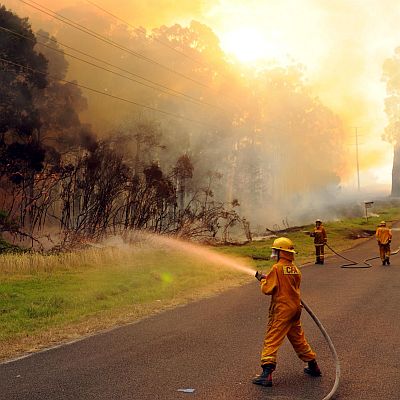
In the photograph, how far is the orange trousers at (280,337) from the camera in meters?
5.12

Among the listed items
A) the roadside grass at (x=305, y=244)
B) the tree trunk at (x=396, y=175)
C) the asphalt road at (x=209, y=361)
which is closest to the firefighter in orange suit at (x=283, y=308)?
the asphalt road at (x=209, y=361)

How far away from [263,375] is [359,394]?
0.91 metres

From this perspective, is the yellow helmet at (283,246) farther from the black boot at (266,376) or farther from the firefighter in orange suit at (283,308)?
the black boot at (266,376)

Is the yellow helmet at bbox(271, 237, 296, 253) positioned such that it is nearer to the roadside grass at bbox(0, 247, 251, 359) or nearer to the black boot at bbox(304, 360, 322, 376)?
the black boot at bbox(304, 360, 322, 376)

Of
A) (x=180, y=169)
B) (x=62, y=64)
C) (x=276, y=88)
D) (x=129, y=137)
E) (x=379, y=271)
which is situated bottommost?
(x=379, y=271)

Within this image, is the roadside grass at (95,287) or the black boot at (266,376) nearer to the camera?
the black boot at (266,376)

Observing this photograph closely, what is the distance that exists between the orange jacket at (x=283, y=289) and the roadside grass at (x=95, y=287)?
142 inches

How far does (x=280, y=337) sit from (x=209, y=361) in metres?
1.20

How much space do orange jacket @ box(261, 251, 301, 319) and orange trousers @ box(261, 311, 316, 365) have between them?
7 centimetres

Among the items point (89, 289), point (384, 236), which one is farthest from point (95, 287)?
point (384, 236)

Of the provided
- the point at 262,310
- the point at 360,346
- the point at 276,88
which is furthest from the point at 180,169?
the point at 276,88

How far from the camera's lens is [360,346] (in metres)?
6.58

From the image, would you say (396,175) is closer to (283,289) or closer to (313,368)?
(313,368)

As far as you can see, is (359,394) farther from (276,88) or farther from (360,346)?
(276,88)
